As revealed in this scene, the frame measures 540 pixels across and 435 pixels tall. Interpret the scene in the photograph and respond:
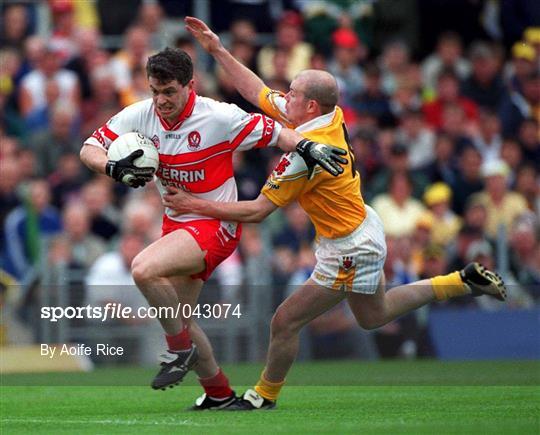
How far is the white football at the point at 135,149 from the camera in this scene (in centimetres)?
1026

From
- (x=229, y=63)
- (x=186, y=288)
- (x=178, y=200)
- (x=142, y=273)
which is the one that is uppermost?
(x=229, y=63)

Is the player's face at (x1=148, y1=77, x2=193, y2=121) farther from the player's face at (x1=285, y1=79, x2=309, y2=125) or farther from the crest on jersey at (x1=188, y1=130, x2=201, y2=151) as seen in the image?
the player's face at (x1=285, y1=79, x2=309, y2=125)

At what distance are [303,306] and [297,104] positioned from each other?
1.42m

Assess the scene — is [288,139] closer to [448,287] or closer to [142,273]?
[142,273]

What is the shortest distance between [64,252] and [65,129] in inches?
79.6

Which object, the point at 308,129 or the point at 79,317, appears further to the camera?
the point at 79,317

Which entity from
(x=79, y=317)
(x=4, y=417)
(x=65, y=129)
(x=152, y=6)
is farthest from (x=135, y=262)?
(x=152, y=6)

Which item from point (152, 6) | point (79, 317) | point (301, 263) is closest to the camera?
point (79, 317)

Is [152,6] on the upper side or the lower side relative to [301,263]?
upper

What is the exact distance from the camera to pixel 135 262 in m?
10.3

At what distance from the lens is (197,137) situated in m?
10.6

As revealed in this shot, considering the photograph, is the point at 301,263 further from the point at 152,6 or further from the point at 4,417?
the point at 4,417

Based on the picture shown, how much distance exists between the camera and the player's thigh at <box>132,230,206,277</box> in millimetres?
10227

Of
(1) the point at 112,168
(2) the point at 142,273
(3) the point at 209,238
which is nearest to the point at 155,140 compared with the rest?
(1) the point at 112,168
